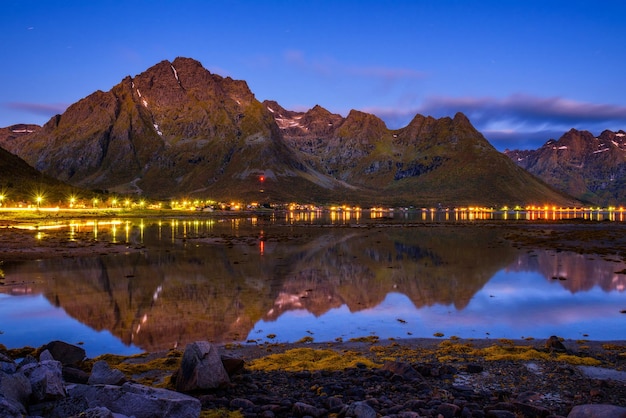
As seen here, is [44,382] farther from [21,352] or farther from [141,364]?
[21,352]

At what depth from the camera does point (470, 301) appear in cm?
2848

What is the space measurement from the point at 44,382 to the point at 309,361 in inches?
341

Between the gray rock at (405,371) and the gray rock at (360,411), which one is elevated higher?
the gray rock at (360,411)

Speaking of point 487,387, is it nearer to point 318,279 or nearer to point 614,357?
point 614,357

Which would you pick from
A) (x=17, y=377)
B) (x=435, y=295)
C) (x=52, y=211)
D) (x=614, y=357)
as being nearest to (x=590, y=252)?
(x=435, y=295)

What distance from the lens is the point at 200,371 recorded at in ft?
42.5

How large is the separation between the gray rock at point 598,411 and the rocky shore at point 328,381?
1.2 inches

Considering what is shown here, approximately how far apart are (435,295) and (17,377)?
24694 mm

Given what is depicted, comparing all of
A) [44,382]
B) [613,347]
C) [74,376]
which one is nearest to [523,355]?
[613,347]

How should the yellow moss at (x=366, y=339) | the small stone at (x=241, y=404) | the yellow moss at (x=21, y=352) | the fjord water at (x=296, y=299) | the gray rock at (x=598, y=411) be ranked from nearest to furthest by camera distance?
the gray rock at (x=598, y=411) → the small stone at (x=241, y=404) → the yellow moss at (x=21, y=352) → the yellow moss at (x=366, y=339) → the fjord water at (x=296, y=299)

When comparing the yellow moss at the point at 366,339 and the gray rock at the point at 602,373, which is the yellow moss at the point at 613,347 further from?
the yellow moss at the point at 366,339


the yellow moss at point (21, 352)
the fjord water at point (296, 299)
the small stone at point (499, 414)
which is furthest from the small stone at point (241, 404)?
the yellow moss at point (21, 352)

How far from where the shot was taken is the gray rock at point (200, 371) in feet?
42.3

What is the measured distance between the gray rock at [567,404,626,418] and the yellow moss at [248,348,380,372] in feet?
21.4
